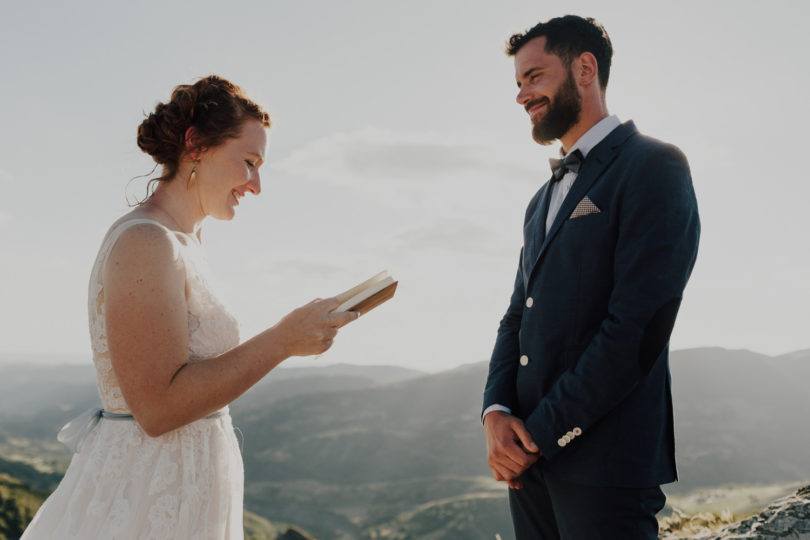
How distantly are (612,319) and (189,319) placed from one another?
205 centimetres

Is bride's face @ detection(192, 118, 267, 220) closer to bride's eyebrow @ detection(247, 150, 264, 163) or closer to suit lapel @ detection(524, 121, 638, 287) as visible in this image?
bride's eyebrow @ detection(247, 150, 264, 163)

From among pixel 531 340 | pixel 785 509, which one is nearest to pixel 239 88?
pixel 531 340

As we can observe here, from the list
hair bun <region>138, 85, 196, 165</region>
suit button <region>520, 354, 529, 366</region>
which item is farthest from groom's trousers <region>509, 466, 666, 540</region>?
hair bun <region>138, 85, 196, 165</region>

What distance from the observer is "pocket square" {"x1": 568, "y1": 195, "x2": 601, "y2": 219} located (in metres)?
2.96

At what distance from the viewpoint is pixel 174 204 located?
300 centimetres

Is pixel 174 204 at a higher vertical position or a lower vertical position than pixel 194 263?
higher

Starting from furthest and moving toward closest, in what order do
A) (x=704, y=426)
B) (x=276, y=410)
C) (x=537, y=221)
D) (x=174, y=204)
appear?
(x=276, y=410) → (x=704, y=426) → (x=537, y=221) → (x=174, y=204)

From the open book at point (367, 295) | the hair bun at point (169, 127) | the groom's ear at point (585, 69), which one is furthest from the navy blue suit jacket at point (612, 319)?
the hair bun at point (169, 127)

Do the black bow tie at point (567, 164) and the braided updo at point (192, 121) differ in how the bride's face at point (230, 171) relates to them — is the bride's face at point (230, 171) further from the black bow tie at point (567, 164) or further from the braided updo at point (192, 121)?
the black bow tie at point (567, 164)

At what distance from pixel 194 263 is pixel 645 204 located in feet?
7.35

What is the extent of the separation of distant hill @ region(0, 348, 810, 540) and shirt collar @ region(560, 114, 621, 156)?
5835 cm

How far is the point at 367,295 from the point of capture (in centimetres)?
266

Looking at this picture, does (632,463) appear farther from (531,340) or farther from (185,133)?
(185,133)

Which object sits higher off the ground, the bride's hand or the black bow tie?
the black bow tie
